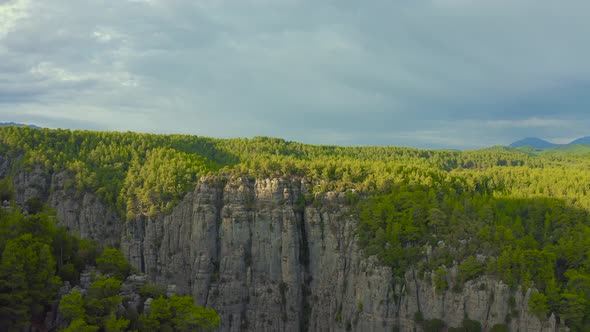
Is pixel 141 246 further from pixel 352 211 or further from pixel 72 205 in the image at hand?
pixel 352 211

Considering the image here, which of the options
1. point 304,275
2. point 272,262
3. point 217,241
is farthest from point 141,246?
point 304,275

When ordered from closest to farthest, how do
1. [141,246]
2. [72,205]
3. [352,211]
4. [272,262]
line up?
[352,211], [272,262], [141,246], [72,205]

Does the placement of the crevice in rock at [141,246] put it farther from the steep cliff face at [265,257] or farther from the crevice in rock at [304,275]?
the crevice in rock at [304,275]

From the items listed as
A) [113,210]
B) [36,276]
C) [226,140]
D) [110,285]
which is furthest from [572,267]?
[226,140]

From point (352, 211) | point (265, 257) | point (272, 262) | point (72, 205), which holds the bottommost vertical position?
point (272, 262)

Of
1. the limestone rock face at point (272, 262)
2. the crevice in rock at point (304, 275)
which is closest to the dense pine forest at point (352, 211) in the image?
the limestone rock face at point (272, 262)

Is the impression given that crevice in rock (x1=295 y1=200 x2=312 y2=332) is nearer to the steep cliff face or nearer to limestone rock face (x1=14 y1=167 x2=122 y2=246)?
the steep cliff face
